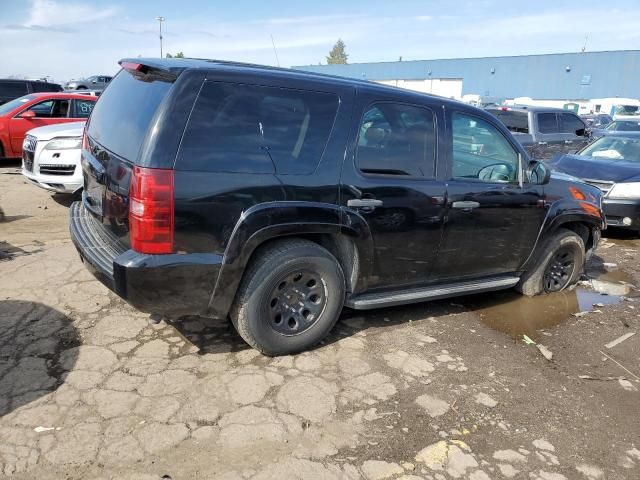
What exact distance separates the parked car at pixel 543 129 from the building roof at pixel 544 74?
39.6m

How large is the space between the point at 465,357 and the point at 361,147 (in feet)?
5.83

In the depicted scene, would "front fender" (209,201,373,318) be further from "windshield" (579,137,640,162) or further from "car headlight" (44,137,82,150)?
"windshield" (579,137,640,162)

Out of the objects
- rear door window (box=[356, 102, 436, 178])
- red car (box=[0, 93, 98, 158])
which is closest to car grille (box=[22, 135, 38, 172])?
red car (box=[0, 93, 98, 158])

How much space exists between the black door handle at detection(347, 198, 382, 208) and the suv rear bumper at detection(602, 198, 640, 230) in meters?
5.50

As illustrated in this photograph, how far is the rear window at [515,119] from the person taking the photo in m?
11.8

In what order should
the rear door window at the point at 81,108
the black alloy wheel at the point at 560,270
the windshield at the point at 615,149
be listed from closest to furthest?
the black alloy wheel at the point at 560,270
the windshield at the point at 615,149
the rear door window at the point at 81,108

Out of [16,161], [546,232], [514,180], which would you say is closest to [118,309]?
[514,180]

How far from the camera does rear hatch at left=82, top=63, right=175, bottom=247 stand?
3074mm

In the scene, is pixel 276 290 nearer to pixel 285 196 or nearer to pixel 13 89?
pixel 285 196

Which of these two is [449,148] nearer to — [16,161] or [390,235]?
[390,235]

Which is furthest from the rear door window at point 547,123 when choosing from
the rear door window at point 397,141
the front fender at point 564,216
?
the rear door window at point 397,141

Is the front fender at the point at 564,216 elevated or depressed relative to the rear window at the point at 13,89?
depressed

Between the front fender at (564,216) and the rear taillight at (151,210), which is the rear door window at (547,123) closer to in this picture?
the front fender at (564,216)

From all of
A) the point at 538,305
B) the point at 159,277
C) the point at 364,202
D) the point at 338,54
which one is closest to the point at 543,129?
the point at 538,305
